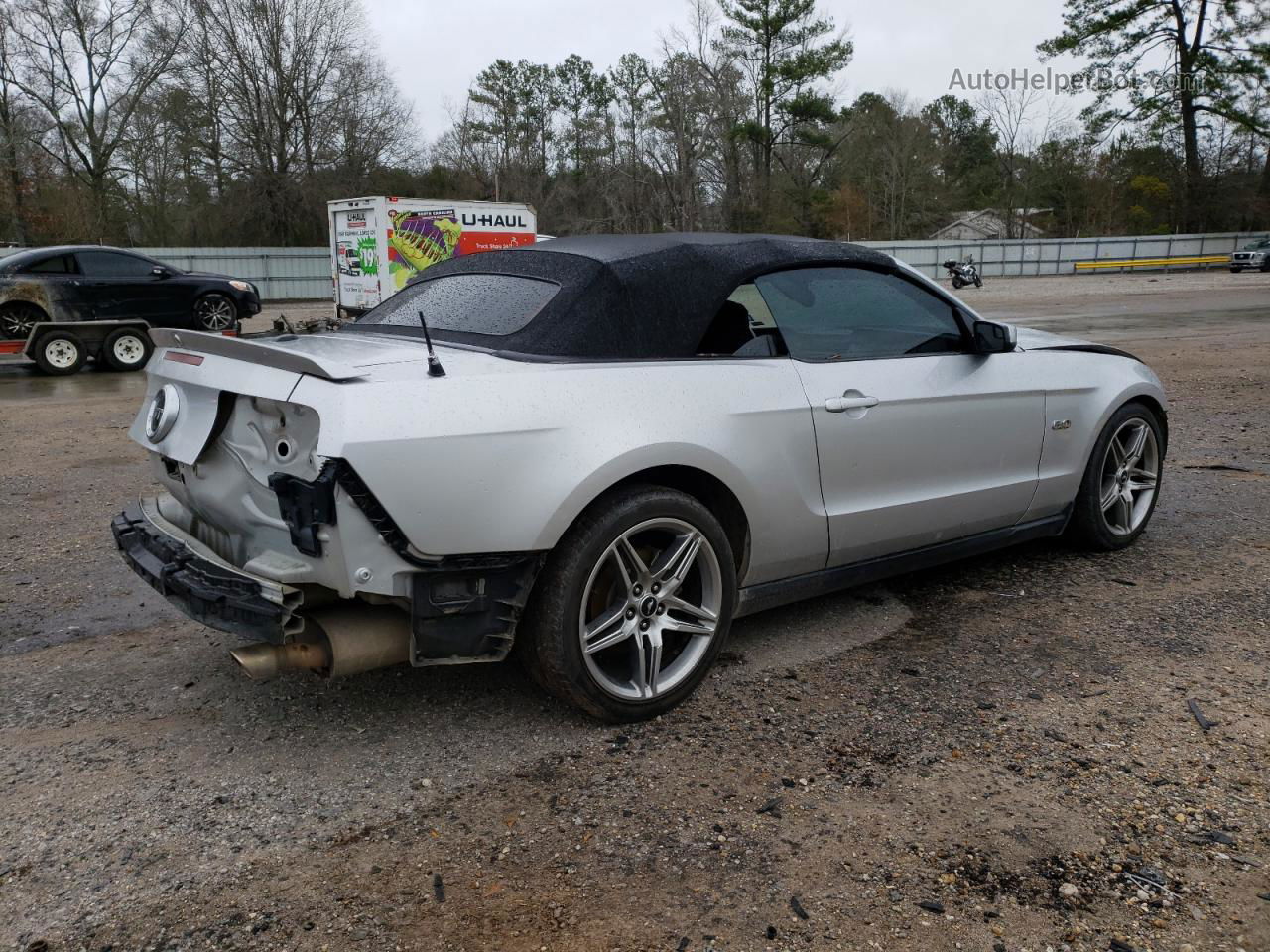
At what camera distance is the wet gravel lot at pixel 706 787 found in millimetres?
2443

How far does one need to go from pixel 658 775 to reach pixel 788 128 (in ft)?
163

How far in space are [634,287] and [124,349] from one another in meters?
13.5

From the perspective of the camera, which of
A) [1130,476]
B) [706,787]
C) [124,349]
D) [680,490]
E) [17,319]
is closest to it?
[706,787]

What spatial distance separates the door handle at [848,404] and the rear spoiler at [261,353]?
169cm

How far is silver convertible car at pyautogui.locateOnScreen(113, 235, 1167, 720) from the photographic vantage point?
298cm

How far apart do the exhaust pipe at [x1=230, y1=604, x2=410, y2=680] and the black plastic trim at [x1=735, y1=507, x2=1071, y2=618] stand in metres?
1.24

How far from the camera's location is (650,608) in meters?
3.42

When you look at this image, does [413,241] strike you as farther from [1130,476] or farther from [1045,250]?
[1045,250]

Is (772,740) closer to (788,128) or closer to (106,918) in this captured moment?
(106,918)

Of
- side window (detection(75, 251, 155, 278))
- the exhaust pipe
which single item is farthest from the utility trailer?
the exhaust pipe

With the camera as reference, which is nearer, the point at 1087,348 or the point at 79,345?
the point at 1087,348

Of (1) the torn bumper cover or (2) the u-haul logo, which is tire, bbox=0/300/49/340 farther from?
(1) the torn bumper cover

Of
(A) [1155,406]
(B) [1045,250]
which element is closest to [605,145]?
(B) [1045,250]

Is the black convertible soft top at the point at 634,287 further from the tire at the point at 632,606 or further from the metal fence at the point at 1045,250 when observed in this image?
the metal fence at the point at 1045,250
